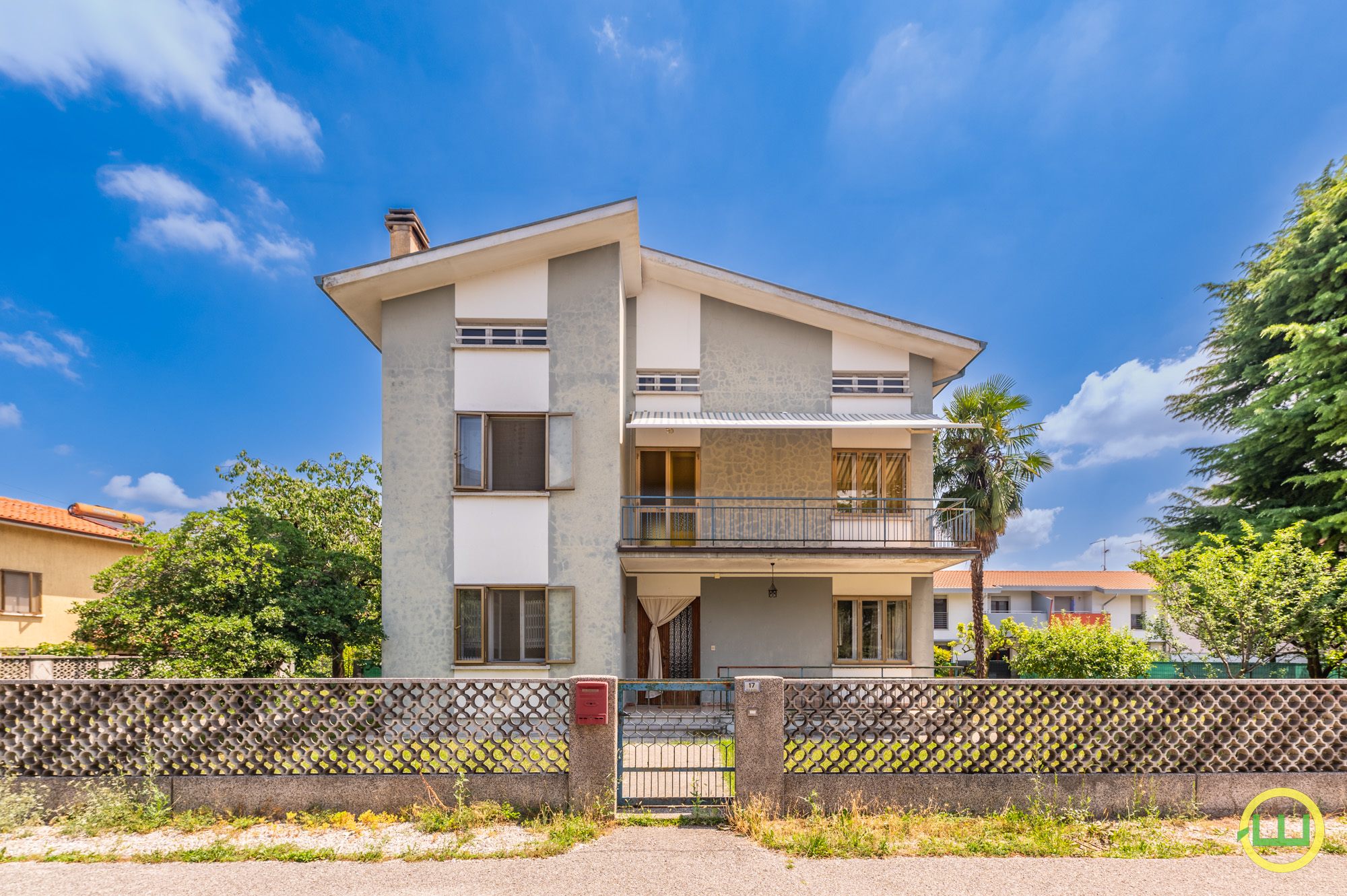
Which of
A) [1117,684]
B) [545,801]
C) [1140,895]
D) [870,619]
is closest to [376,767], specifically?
[545,801]

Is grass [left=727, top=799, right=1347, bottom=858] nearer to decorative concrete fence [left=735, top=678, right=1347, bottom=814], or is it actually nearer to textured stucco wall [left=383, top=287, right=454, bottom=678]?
decorative concrete fence [left=735, top=678, right=1347, bottom=814]

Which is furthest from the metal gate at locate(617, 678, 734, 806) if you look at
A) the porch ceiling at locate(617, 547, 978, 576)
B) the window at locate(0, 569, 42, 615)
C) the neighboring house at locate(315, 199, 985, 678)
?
the window at locate(0, 569, 42, 615)

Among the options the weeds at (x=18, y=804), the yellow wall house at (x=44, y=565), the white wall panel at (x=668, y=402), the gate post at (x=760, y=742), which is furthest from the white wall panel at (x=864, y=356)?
the yellow wall house at (x=44, y=565)

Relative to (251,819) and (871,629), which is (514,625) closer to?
(251,819)

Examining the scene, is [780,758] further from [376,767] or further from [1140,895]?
[376,767]

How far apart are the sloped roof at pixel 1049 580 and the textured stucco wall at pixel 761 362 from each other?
2660cm

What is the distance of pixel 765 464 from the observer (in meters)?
14.5

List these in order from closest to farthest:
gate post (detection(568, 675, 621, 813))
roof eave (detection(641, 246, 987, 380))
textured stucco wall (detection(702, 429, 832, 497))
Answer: gate post (detection(568, 675, 621, 813)), roof eave (detection(641, 246, 987, 380)), textured stucco wall (detection(702, 429, 832, 497))

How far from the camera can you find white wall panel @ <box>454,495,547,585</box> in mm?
11812

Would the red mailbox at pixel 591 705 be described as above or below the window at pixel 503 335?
below

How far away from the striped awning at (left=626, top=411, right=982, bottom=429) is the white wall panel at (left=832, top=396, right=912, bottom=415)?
1.20 ft

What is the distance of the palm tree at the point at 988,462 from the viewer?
1927 cm

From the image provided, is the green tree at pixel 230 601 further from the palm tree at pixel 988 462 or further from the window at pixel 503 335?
the palm tree at pixel 988 462

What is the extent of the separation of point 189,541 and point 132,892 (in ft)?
20.5
